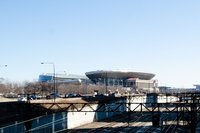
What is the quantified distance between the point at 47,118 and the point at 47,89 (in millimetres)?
80662

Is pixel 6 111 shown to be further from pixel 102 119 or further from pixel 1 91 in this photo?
pixel 1 91

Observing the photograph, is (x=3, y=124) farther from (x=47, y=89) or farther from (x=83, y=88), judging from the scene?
(x=83, y=88)

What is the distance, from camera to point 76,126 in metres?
66.5

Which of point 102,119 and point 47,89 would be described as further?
point 47,89

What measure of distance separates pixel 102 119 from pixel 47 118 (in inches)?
1351

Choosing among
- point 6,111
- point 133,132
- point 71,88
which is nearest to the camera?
point 6,111

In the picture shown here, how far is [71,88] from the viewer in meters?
149

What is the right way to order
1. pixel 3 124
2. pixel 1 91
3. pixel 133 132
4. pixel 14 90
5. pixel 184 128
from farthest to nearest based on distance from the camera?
1. pixel 14 90
2. pixel 1 91
3. pixel 184 128
4. pixel 133 132
5. pixel 3 124

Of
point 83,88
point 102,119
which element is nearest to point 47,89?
point 83,88

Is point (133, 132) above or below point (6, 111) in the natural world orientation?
below

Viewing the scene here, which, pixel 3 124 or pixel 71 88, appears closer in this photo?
pixel 3 124

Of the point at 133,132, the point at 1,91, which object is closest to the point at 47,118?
the point at 133,132

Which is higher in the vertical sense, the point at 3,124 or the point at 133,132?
the point at 3,124

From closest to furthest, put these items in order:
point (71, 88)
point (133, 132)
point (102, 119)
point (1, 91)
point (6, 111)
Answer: point (6, 111) < point (133, 132) < point (102, 119) < point (1, 91) < point (71, 88)
